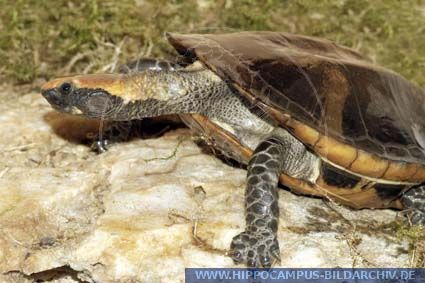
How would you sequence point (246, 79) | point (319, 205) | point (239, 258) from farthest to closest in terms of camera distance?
point (319, 205) → point (246, 79) → point (239, 258)

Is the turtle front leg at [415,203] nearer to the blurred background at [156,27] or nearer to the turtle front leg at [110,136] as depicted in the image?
the blurred background at [156,27]

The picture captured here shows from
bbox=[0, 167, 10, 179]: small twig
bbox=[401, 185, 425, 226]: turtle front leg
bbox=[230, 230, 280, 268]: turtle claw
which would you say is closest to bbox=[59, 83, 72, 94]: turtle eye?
bbox=[0, 167, 10, 179]: small twig

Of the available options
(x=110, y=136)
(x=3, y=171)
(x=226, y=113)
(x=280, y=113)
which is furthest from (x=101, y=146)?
(x=280, y=113)

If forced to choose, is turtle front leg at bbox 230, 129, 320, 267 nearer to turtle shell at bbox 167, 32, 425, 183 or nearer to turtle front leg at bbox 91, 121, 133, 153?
turtle shell at bbox 167, 32, 425, 183

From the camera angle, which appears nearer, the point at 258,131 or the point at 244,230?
the point at 244,230

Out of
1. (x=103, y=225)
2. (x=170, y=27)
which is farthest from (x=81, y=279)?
(x=170, y=27)

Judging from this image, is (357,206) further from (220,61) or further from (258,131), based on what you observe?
(220,61)
